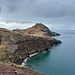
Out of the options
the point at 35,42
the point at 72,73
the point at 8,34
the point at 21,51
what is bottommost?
the point at 72,73

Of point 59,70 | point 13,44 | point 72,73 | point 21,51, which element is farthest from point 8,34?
point 72,73

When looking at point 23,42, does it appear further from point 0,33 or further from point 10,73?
point 10,73

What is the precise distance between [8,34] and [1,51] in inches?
692

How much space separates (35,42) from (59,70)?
37.5 m

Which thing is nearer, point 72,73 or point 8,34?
point 72,73

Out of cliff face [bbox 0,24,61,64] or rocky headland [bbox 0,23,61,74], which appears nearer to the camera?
rocky headland [bbox 0,23,61,74]

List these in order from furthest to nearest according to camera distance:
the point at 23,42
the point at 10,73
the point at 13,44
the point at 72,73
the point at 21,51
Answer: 1. the point at 23,42
2. the point at 21,51
3. the point at 13,44
4. the point at 72,73
5. the point at 10,73

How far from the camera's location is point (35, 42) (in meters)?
74.9

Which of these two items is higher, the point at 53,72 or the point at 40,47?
the point at 40,47

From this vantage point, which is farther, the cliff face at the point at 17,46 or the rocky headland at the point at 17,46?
the cliff face at the point at 17,46

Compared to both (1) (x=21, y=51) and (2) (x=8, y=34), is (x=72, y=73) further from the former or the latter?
(2) (x=8, y=34)

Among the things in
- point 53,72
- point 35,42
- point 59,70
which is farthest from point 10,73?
point 35,42

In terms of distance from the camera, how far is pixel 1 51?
46531mm

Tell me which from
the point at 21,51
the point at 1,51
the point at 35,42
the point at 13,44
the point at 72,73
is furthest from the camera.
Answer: the point at 35,42
